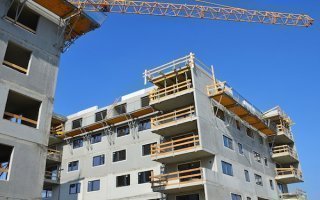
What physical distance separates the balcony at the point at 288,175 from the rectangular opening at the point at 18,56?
3860 cm

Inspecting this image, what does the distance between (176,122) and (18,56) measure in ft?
55.4

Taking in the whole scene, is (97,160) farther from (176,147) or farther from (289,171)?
(289,171)

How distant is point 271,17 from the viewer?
2648 inches

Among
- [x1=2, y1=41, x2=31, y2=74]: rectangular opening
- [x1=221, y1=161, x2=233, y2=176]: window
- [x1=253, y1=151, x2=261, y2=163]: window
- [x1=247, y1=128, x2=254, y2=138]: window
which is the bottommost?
[x1=221, y1=161, x2=233, y2=176]: window

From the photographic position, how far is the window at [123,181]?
42062 mm

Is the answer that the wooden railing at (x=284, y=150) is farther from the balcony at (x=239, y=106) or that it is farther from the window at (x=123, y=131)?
the window at (x=123, y=131)

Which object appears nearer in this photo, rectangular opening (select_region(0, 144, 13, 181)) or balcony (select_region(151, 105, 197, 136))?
rectangular opening (select_region(0, 144, 13, 181))

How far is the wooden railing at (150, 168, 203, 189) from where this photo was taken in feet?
107

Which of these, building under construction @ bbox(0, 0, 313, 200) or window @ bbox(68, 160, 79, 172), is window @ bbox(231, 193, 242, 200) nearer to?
building under construction @ bbox(0, 0, 313, 200)

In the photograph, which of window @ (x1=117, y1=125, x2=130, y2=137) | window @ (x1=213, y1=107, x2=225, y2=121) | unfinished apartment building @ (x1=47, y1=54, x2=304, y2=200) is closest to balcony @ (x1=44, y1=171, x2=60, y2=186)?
unfinished apartment building @ (x1=47, y1=54, x2=304, y2=200)

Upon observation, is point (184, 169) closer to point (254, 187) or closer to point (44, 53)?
point (254, 187)

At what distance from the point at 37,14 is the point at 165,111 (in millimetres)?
18795

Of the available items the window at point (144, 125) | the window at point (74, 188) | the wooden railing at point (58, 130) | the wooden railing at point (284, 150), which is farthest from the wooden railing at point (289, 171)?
the wooden railing at point (58, 130)

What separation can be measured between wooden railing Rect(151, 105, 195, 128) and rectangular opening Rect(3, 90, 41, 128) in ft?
48.9
